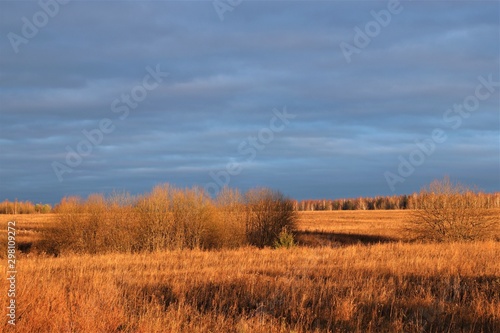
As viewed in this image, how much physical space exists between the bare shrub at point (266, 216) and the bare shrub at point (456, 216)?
11463 millimetres

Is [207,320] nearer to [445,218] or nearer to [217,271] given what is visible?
[217,271]

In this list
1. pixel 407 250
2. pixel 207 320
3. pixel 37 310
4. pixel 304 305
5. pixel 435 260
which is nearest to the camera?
pixel 37 310

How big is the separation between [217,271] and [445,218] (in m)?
21.9

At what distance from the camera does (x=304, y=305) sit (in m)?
10.8

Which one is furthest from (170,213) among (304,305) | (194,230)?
(304,305)

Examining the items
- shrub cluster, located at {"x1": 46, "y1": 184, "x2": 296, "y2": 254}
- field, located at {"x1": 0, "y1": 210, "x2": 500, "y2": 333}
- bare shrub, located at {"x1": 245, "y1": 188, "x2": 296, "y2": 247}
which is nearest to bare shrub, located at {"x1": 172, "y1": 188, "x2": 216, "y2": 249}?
shrub cluster, located at {"x1": 46, "y1": 184, "x2": 296, "y2": 254}

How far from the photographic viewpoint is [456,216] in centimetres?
3322

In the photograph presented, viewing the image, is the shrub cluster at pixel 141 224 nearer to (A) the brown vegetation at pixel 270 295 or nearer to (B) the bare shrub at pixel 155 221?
(B) the bare shrub at pixel 155 221

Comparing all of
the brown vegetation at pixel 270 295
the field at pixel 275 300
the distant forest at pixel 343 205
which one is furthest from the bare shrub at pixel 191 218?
the distant forest at pixel 343 205

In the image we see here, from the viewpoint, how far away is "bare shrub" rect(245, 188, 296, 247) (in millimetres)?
39438

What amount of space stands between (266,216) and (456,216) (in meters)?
14.5

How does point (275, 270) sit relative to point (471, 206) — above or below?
below

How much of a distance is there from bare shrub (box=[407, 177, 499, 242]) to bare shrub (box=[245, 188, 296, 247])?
37.6 ft

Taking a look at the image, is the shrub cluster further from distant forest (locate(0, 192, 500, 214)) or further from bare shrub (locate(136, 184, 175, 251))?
distant forest (locate(0, 192, 500, 214))
